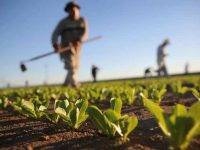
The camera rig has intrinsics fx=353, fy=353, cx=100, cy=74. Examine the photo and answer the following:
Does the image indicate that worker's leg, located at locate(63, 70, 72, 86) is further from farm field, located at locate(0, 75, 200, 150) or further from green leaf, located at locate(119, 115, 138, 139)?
green leaf, located at locate(119, 115, 138, 139)

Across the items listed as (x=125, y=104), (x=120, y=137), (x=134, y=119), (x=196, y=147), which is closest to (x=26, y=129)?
(x=120, y=137)

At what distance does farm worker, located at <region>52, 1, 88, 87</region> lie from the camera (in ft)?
32.5

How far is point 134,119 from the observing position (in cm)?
206

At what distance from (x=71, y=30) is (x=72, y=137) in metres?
7.79

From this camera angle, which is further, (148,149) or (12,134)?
(12,134)

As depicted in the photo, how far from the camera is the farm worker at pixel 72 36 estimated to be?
9.90 meters

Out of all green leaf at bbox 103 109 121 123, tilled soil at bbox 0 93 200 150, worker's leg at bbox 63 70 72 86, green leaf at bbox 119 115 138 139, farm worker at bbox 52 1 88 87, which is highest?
farm worker at bbox 52 1 88 87

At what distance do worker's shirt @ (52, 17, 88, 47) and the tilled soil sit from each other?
7.01 meters

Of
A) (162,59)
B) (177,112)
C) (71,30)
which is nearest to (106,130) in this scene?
(177,112)

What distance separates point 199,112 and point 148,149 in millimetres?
475

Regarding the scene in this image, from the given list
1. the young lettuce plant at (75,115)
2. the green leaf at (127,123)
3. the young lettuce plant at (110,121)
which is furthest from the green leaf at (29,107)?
the green leaf at (127,123)

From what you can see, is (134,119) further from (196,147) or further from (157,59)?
(157,59)

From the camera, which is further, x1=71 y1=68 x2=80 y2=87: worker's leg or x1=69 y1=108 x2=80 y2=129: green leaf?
x1=71 y1=68 x2=80 y2=87: worker's leg

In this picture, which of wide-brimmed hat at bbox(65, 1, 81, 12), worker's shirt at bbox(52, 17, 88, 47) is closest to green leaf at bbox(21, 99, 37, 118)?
worker's shirt at bbox(52, 17, 88, 47)
